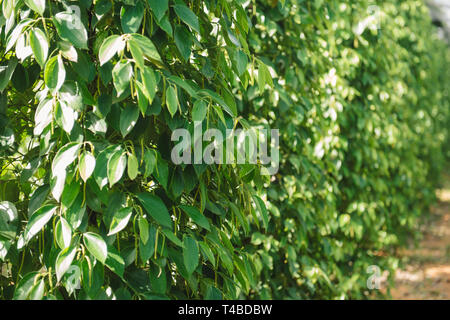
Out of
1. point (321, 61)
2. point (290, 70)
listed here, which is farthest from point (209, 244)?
point (321, 61)

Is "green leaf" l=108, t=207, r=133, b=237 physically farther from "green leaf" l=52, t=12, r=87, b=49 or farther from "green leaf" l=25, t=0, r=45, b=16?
"green leaf" l=25, t=0, r=45, b=16

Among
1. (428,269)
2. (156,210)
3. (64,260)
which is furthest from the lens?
(428,269)

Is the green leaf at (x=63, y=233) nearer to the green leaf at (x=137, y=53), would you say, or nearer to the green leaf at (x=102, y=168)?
the green leaf at (x=102, y=168)

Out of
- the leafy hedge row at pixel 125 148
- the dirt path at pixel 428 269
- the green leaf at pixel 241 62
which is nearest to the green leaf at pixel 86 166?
the leafy hedge row at pixel 125 148

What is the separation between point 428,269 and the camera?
501 cm

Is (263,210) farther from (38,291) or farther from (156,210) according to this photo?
(38,291)

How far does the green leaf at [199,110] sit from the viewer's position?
1.34 metres

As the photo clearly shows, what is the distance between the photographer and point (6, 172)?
153cm

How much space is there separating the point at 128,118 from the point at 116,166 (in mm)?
147

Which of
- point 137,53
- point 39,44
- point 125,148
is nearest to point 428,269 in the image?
point 125,148

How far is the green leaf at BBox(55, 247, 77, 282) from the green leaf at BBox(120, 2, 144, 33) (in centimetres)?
57

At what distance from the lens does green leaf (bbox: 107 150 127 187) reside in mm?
1228

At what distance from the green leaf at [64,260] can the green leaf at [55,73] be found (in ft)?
1.32

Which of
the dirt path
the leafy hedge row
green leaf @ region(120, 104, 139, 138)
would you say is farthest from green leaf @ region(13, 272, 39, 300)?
the dirt path
